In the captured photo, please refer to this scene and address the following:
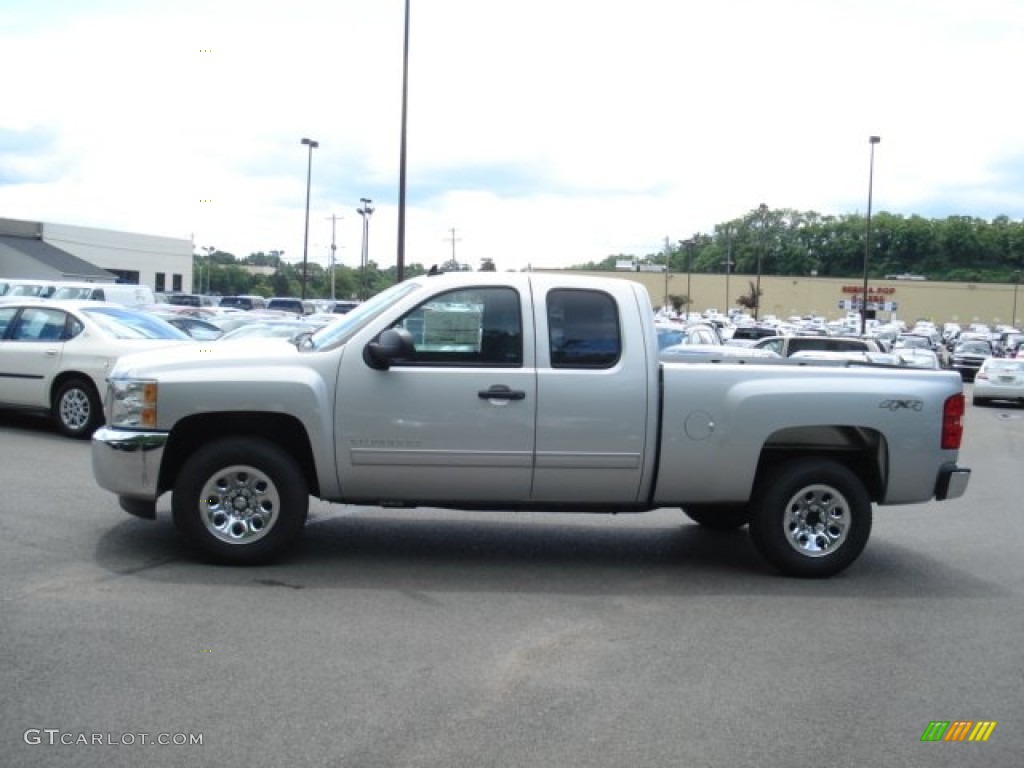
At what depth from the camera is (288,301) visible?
52.5 meters

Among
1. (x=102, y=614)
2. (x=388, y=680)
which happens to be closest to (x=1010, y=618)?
(x=388, y=680)

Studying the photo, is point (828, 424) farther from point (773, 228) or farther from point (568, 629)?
point (773, 228)

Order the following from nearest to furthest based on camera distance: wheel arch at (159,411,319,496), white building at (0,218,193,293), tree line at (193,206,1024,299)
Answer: wheel arch at (159,411,319,496), white building at (0,218,193,293), tree line at (193,206,1024,299)

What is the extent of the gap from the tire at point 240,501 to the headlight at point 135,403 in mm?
408

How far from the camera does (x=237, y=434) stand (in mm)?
7793

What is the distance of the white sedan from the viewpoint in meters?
13.7

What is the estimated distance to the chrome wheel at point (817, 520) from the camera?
8.03 m

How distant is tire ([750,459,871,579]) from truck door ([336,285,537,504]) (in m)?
1.82

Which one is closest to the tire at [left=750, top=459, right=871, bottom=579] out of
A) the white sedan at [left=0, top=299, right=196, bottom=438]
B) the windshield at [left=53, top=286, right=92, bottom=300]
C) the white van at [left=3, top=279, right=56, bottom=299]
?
the white sedan at [left=0, top=299, right=196, bottom=438]

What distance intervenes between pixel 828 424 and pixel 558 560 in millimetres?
2233

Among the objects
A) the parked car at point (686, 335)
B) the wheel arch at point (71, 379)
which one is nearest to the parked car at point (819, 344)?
the parked car at point (686, 335)

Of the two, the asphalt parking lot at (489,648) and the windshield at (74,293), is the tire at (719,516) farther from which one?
the windshield at (74,293)

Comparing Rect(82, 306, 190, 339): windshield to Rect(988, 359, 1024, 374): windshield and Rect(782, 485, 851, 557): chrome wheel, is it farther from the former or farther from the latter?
Rect(988, 359, 1024, 374): windshield

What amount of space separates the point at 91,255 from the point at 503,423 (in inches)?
2561
